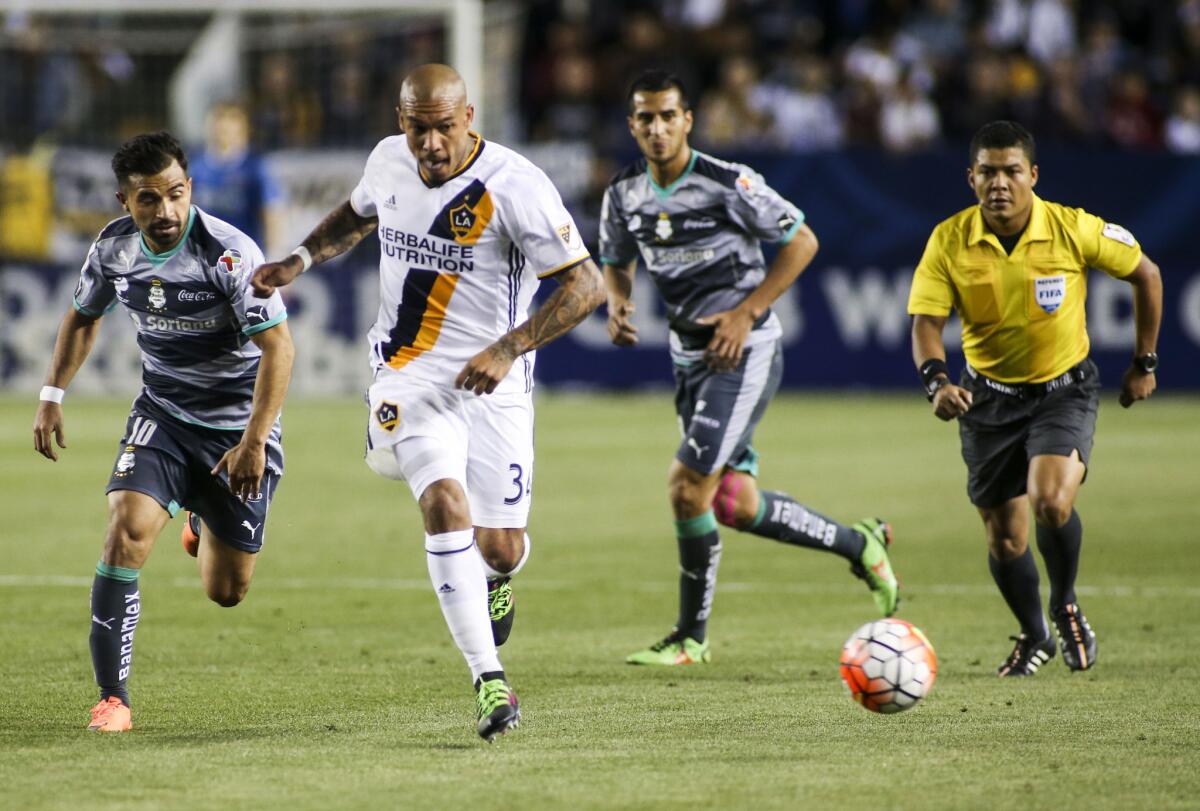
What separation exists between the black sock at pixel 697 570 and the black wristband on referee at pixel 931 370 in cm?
129

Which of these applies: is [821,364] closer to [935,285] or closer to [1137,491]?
[1137,491]

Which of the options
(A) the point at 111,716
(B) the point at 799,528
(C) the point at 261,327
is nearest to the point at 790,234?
(B) the point at 799,528

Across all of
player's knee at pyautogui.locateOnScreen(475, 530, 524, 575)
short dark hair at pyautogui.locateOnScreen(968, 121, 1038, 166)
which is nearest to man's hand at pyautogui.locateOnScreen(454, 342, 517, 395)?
player's knee at pyautogui.locateOnScreen(475, 530, 524, 575)

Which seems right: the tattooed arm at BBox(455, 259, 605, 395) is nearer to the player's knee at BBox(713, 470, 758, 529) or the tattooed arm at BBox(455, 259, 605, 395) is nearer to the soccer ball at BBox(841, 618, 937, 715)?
the soccer ball at BBox(841, 618, 937, 715)

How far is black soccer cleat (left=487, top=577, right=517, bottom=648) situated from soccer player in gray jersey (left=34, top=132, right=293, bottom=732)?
36.9 inches

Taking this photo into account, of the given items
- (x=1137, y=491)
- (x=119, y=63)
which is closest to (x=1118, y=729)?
(x=1137, y=491)

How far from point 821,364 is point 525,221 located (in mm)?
14900

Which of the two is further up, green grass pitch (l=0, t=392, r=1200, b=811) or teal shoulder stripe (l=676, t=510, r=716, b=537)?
teal shoulder stripe (l=676, t=510, r=716, b=537)

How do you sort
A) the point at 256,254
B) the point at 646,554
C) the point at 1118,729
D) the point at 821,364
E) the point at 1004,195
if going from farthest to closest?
the point at 821,364 → the point at 646,554 → the point at 1004,195 → the point at 256,254 → the point at 1118,729

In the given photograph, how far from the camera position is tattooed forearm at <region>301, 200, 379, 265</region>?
7.18 m

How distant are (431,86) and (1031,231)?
105 inches

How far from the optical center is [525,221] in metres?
6.74

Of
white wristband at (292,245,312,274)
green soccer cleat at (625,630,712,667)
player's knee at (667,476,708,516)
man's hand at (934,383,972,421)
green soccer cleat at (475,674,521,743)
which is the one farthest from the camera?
player's knee at (667,476,708,516)

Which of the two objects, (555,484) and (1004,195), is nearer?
(1004,195)
